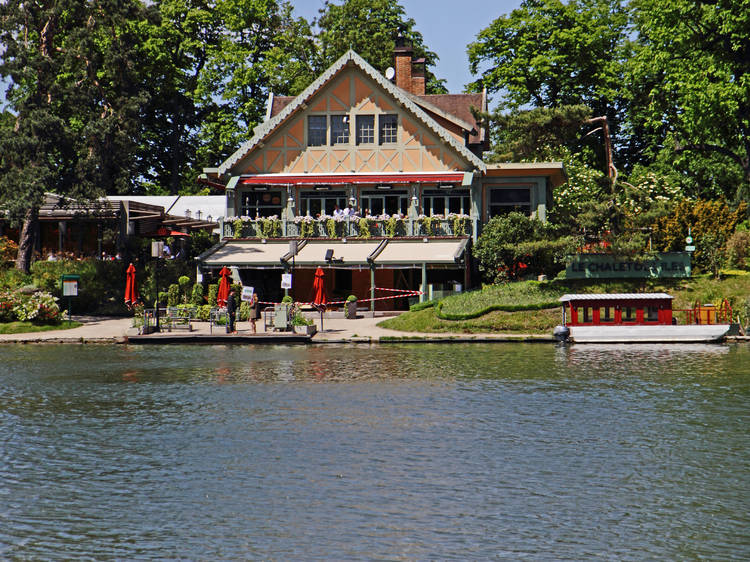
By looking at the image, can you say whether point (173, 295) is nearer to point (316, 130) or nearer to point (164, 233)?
point (164, 233)

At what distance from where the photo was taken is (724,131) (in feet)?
174

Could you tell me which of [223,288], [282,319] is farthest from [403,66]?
[282,319]

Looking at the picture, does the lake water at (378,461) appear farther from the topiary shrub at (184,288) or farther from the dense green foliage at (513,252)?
the topiary shrub at (184,288)

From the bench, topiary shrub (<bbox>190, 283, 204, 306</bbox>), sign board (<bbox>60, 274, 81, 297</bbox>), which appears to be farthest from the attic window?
Answer: sign board (<bbox>60, 274, 81, 297</bbox>)

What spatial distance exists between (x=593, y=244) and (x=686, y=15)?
1596 centimetres

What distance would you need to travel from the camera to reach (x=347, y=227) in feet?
167

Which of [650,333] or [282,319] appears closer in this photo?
[650,333]

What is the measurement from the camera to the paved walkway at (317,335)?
3844 cm

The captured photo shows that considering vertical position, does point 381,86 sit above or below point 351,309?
above

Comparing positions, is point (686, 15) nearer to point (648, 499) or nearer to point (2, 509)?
point (648, 499)

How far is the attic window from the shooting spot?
52844mm

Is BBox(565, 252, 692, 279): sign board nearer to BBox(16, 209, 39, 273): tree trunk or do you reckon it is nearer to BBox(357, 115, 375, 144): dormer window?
BBox(357, 115, 375, 144): dormer window

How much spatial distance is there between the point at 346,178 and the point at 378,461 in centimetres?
3491

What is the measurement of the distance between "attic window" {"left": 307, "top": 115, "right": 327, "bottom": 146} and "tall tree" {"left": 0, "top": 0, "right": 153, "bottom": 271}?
9.63m
